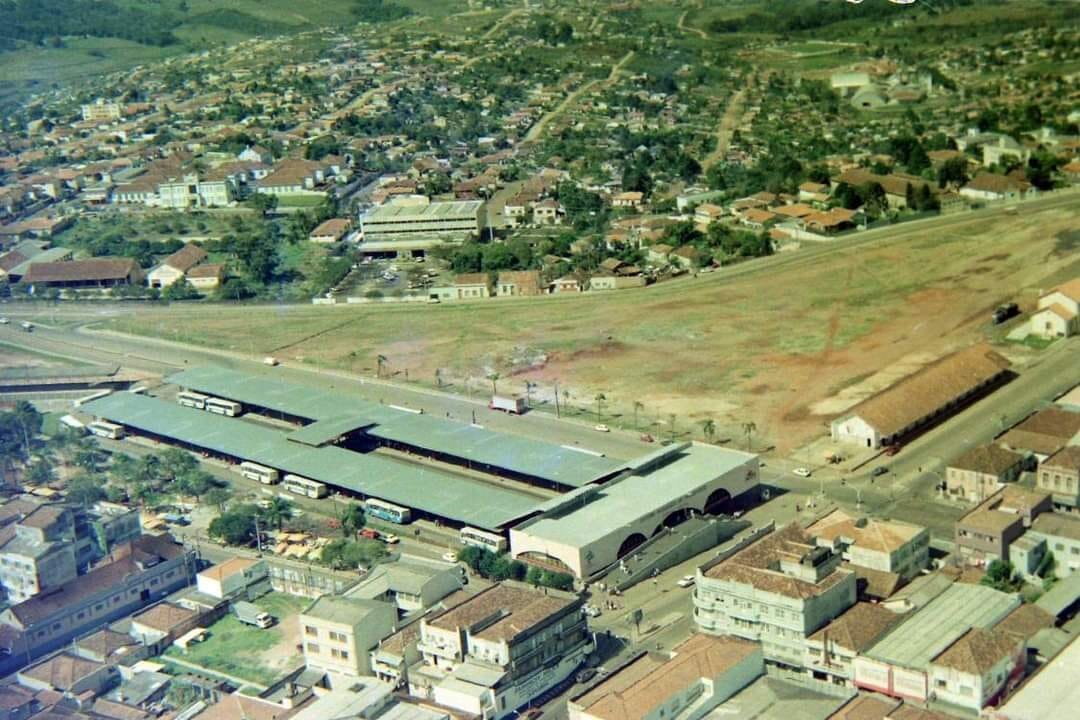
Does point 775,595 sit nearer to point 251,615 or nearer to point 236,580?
point 251,615

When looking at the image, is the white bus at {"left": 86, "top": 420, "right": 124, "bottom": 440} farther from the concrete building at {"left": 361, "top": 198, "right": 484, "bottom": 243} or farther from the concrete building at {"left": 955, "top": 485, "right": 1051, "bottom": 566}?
the concrete building at {"left": 955, "top": 485, "right": 1051, "bottom": 566}

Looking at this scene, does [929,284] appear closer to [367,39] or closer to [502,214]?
[502,214]

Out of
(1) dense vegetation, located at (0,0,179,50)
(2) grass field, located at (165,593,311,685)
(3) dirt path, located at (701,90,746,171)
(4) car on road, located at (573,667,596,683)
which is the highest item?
(1) dense vegetation, located at (0,0,179,50)

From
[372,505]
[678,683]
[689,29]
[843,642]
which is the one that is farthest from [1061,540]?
[689,29]

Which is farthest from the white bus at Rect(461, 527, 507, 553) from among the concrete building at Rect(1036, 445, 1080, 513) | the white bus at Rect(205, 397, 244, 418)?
the white bus at Rect(205, 397, 244, 418)

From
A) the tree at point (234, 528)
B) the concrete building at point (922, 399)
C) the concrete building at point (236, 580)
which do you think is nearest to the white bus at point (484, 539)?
the concrete building at point (236, 580)
